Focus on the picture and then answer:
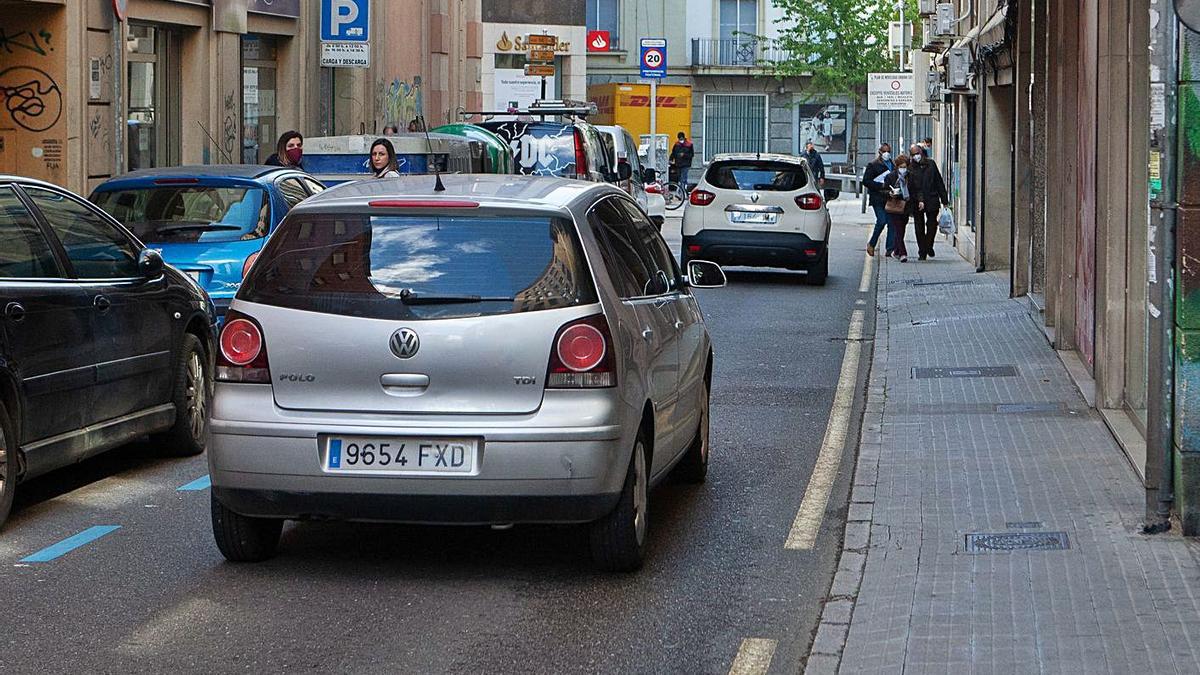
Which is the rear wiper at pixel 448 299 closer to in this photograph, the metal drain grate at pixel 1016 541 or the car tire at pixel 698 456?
the metal drain grate at pixel 1016 541

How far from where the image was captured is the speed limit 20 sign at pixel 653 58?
40344 mm

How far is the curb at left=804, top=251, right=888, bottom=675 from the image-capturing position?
6.26 metres

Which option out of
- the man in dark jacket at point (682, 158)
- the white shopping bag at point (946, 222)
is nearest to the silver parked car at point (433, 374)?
the white shopping bag at point (946, 222)

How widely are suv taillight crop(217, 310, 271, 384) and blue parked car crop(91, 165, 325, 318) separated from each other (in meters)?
5.71

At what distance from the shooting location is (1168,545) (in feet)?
25.3

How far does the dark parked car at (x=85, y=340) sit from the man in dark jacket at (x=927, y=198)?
19749 millimetres

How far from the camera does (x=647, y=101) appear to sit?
2749 inches

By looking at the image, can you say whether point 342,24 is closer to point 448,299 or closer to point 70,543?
point 70,543

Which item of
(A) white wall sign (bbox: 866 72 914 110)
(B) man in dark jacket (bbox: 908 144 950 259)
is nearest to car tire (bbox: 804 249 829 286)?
(B) man in dark jacket (bbox: 908 144 950 259)

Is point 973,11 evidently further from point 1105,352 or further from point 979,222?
point 1105,352

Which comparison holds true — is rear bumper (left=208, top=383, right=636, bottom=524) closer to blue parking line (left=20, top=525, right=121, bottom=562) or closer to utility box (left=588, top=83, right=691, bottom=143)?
blue parking line (left=20, top=525, right=121, bottom=562)

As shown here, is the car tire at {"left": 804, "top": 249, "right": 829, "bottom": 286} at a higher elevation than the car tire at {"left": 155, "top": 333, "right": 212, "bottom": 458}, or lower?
higher

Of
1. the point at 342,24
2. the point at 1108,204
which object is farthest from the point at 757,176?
the point at 1108,204

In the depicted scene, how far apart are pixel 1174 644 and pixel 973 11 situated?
26.3 m
